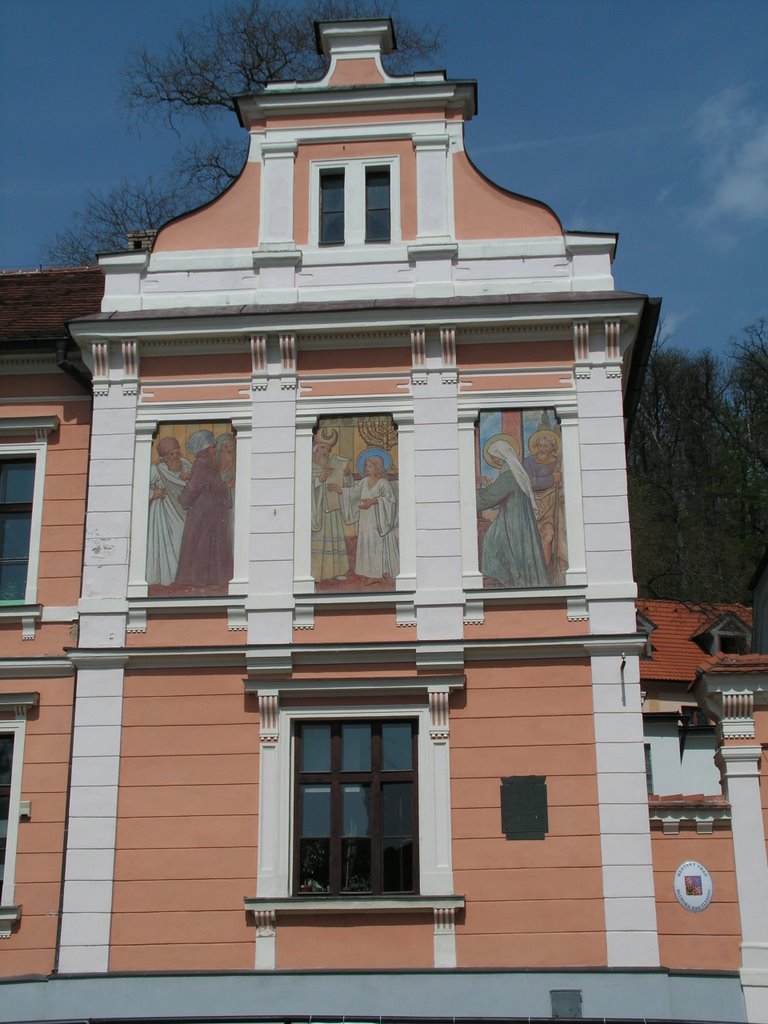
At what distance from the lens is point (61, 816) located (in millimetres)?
13352

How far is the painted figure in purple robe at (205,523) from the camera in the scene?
14.0m

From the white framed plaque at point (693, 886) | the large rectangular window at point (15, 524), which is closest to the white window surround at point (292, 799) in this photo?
the white framed plaque at point (693, 886)

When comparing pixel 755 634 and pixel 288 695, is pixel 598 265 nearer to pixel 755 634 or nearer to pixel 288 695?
pixel 288 695

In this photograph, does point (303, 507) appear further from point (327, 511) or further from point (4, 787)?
point (4, 787)

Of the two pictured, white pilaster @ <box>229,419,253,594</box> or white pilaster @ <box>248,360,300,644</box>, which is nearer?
white pilaster @ <box>248,360,300,644</box>

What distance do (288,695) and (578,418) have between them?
4.61m

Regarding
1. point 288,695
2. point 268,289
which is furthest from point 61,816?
point 268,289

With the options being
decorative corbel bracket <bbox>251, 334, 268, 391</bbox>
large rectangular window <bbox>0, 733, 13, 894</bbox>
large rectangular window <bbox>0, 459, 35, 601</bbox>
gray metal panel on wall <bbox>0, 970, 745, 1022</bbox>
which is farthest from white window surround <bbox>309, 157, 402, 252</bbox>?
gray metal panel on wall <bbox>0, 970, 745, 1022</bbox>

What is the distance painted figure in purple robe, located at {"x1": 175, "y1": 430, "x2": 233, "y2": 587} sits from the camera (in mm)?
14000

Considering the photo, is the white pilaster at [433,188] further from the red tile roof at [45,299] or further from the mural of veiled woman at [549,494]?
the red tile roof at [45,299]

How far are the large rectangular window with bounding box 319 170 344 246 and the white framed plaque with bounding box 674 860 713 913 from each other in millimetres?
8345

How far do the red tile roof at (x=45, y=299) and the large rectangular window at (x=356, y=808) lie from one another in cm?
606

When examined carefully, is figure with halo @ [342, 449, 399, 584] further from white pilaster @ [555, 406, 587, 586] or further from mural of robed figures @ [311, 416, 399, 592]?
white pilaster @ [555, 406, 587, 586]

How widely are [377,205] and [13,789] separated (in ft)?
26.9
